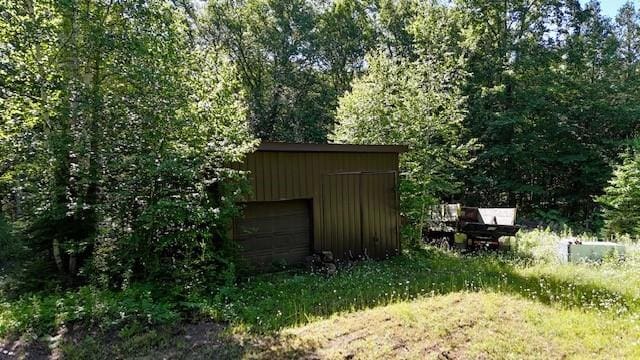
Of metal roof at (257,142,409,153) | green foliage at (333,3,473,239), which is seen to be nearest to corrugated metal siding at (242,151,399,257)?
metal roof at (257,142,409,153)

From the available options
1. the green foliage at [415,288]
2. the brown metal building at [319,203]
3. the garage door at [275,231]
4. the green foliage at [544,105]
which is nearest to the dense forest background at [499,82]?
the green foliage at [544,105]

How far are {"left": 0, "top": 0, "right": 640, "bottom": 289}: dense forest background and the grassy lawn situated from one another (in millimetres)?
930

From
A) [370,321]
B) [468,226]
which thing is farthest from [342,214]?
[370,321]

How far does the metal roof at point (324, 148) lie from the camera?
742 centimetres

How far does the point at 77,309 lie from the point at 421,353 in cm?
378

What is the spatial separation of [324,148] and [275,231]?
180 centimetres

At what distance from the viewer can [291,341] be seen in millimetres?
4246

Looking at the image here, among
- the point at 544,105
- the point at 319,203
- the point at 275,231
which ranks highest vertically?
the point at 544,105

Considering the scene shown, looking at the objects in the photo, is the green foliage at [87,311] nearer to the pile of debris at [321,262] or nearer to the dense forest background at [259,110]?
the dense forest background at [259,110]

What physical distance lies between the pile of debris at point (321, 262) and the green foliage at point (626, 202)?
915cm

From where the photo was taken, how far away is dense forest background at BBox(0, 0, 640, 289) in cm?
592

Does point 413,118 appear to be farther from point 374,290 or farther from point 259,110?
point 259,110

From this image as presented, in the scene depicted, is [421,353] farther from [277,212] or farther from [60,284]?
[60,284]

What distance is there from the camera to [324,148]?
8156 mm
